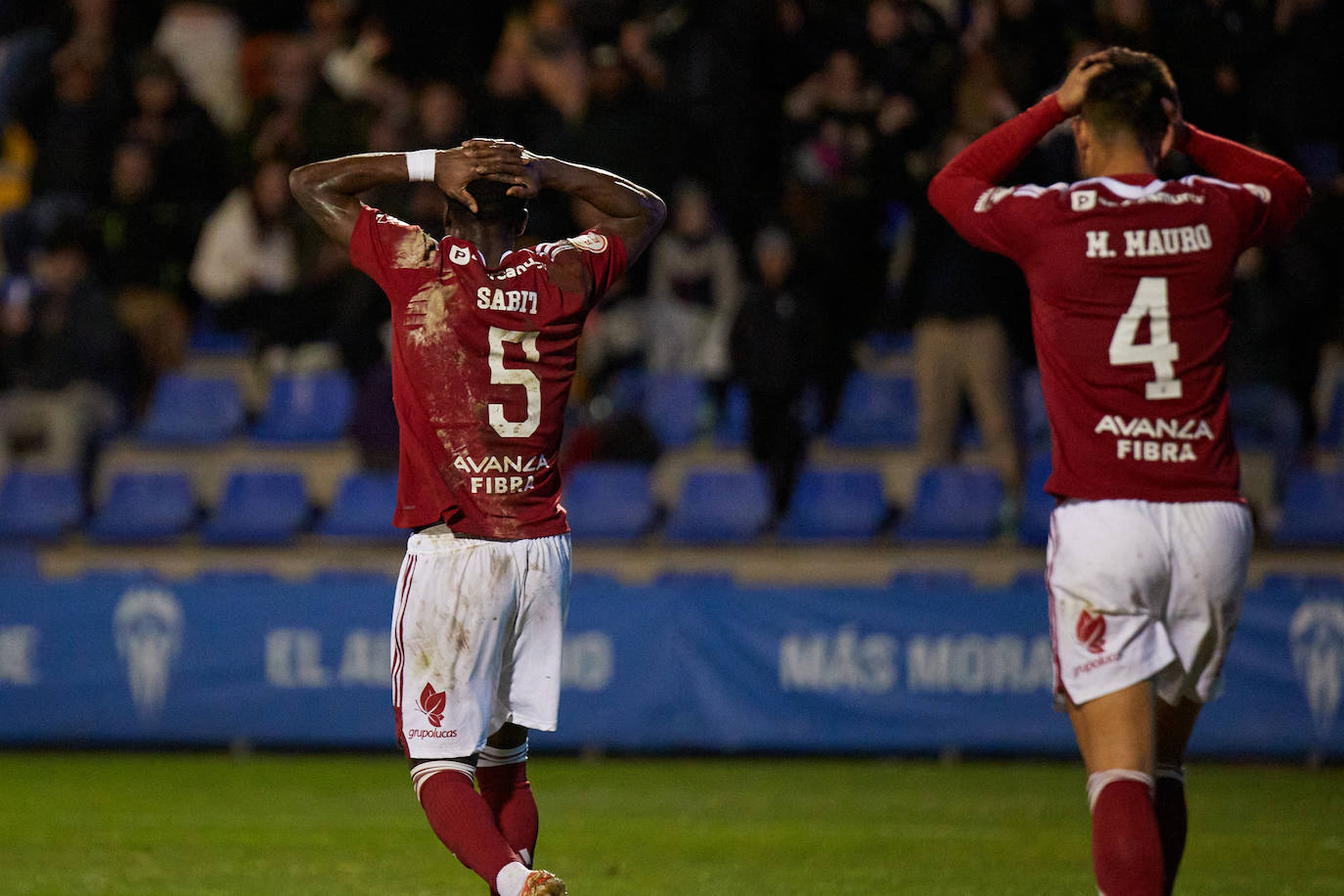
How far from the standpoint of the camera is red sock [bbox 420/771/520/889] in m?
5.26

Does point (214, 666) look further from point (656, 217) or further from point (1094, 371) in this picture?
point (1094, 371)

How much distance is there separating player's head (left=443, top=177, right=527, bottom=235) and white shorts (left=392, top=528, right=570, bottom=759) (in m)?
0.99

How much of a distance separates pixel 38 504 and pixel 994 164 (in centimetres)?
1103

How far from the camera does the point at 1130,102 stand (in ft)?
15.9

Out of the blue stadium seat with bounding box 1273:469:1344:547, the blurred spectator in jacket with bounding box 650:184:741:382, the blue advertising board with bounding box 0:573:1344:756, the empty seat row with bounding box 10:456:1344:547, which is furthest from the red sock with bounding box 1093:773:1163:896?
the blurred spectator in jacket with bounding box 650:184:741:382

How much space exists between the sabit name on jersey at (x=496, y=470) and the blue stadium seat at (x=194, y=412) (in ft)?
32.1

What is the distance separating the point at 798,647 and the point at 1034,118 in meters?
6.85

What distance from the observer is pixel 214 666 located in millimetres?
11930

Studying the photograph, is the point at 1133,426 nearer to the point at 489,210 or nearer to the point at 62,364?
the point at 489,210

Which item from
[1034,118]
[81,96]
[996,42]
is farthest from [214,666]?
[1034,118]

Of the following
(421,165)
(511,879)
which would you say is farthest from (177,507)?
(511,879)

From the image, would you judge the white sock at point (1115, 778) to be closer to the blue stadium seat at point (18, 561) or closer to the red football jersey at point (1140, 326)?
the red football jersey at point (1140, 326)

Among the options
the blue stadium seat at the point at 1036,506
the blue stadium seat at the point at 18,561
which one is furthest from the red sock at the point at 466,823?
the blue stadium seat at the point at 18,561

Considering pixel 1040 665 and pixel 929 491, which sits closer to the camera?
pixel 1040 665
